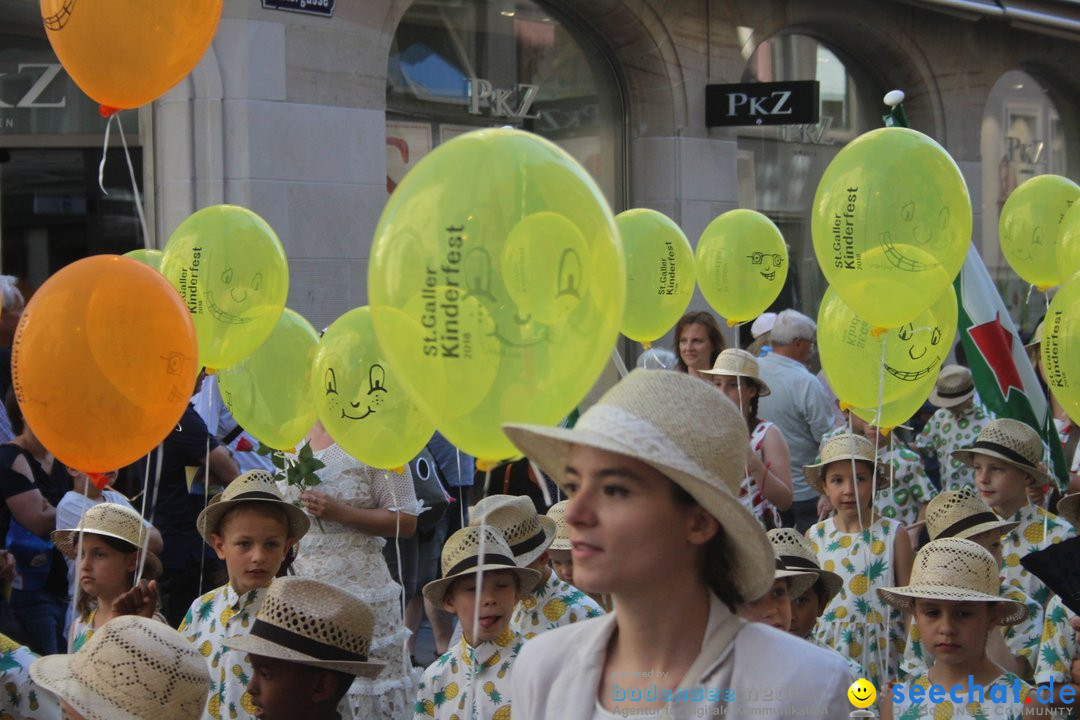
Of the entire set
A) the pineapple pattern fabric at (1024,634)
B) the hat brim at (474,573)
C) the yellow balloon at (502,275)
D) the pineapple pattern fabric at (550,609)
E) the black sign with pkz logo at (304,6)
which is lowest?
the pineapple pattern fabric at (1024,634)

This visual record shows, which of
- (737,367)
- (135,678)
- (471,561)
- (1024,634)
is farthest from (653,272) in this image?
(135,678)

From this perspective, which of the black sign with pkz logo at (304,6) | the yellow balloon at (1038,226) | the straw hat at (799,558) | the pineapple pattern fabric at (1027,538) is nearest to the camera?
the straw hat at (799,558)

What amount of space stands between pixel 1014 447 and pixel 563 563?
2202 millimetres

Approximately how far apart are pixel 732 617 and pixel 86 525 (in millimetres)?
3340

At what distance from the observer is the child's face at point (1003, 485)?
21.1ft

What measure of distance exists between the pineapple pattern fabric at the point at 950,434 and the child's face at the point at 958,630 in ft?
11.7

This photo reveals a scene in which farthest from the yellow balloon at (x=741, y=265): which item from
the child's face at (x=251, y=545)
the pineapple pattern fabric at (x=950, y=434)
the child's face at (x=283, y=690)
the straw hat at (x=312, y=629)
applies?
the child's face at (x=283, y=690)

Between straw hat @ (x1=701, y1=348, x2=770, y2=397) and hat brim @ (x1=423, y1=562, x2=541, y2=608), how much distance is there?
2.33 m

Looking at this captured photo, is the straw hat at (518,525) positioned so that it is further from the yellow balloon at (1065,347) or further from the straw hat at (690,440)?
the straw hat at (690,440)

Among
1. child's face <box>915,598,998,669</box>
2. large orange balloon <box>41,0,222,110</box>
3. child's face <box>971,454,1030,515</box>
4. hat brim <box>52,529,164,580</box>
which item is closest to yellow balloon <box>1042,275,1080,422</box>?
child's face <box>971,454,1030,515</box>

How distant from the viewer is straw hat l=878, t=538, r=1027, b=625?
4551 mm

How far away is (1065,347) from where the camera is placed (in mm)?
5758

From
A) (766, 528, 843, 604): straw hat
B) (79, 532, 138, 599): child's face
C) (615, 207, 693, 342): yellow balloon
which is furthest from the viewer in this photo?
(615, 207, 693, 342): yellow balloon

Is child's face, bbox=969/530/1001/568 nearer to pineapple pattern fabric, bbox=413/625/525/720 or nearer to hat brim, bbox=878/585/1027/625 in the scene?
hat brim, bbox=878/585/1027/625
